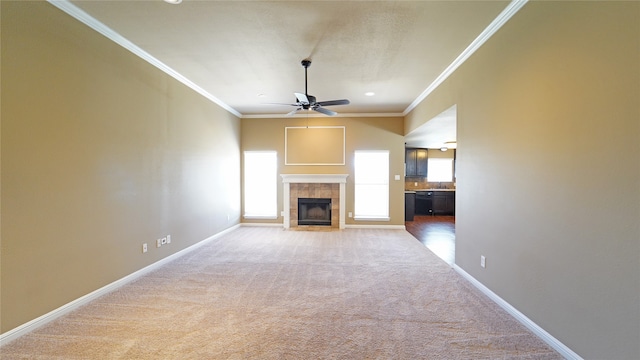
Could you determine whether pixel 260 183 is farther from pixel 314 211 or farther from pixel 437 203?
pixel 437 203

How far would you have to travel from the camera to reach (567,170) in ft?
5.72

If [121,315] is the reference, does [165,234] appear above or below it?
above

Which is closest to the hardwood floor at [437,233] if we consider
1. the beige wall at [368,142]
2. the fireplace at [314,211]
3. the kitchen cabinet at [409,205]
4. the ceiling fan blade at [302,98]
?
the kitchen cabinet at [409,205]

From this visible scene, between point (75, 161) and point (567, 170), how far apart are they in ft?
13.7

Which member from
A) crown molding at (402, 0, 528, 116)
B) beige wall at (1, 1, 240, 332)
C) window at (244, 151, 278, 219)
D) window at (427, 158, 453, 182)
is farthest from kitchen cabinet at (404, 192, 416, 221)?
beige wall at (1, 1, 240, 332)

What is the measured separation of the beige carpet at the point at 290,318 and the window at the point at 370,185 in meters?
2.72

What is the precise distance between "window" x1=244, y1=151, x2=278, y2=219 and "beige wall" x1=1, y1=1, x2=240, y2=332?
101 inches

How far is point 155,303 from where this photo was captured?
2.48 metres

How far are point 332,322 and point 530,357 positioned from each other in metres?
1.47

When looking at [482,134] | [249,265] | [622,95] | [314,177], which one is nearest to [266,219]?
[314,177]

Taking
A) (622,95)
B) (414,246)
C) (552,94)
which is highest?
(552,94)

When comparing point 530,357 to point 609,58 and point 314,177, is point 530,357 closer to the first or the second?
point 609,58

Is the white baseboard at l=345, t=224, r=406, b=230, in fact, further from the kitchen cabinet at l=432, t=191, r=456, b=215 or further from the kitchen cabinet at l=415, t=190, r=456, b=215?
the kitchen cabinet at l=432, t=191, r=456, b=215

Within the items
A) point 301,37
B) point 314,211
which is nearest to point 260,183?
point 314,211
